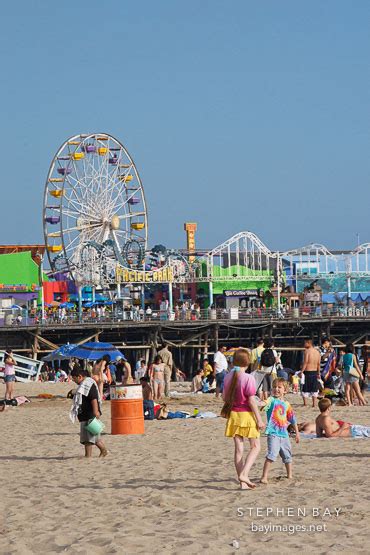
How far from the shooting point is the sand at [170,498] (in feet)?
23.0

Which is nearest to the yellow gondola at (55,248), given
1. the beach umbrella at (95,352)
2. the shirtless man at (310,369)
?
the beach umbrella at (95,352)

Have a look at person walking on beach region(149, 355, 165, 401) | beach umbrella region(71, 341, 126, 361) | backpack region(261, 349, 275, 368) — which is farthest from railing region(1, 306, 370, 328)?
backpack region(261, 349, 275, 368)

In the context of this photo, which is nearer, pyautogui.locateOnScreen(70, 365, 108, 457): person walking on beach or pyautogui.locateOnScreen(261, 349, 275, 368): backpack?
pyautogui.locateOnScreen(70, 365, 108, 457): person walking on beach

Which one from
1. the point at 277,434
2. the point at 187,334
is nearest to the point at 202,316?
the point at 187,334

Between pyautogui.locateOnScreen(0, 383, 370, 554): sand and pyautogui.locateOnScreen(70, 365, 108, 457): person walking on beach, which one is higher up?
pyautogui.locateOnScreen(70, 365, 108, 457): person walking on beach

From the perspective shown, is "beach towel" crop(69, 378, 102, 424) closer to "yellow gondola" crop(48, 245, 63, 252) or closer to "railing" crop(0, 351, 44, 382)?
"railing" crop(0, 351, 44, 382)

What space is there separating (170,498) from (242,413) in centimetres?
86

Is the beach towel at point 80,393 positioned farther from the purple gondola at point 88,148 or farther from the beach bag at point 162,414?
the purple gondola at point 88,148

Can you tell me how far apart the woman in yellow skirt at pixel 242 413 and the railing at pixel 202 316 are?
133 ft

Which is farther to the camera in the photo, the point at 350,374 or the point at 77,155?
the point at 77,155

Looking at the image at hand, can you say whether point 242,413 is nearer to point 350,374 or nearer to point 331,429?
point 331,429

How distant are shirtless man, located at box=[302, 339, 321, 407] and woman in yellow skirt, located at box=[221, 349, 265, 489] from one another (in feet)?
28.5

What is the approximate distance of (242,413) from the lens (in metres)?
8.91

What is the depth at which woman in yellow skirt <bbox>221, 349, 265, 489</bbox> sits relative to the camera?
8.87 meters
